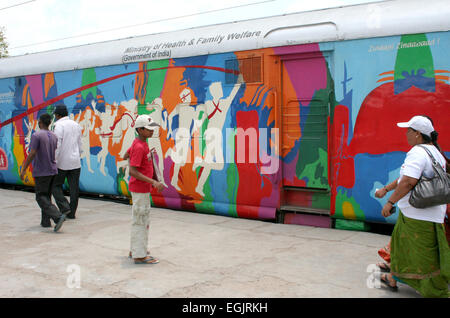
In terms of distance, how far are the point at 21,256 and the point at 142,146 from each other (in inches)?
81.3

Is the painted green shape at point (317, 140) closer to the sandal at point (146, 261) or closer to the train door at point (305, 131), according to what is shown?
the train door at point (305, 131)

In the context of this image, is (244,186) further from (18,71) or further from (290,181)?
(18,71)

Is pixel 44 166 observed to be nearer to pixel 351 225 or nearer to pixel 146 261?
pixel 146 261

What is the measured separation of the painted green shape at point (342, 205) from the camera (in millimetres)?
6637

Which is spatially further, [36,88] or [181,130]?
[36,88]

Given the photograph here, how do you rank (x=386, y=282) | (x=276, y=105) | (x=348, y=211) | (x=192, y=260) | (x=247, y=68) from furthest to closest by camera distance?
(x=247, y=68)
(x=276, y=105)
(x=348, y=211)
(x=192, y=260)
(x=386, y=282)

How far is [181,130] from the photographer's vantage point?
8469 mm

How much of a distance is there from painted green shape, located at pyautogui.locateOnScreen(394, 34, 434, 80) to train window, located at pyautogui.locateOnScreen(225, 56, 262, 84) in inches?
80.3

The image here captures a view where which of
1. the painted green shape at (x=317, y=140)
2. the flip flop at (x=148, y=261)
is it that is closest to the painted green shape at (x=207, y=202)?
the painted green shape at (x=317, y=140)

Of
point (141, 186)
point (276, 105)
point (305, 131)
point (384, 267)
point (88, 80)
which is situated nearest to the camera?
point (384, 267)

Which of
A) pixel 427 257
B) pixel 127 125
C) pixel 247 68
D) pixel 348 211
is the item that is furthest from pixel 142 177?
pixel 127 125

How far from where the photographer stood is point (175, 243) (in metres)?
6.48

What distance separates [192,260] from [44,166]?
3081 millimetres

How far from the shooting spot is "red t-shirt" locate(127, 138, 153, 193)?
5215 millimetres
